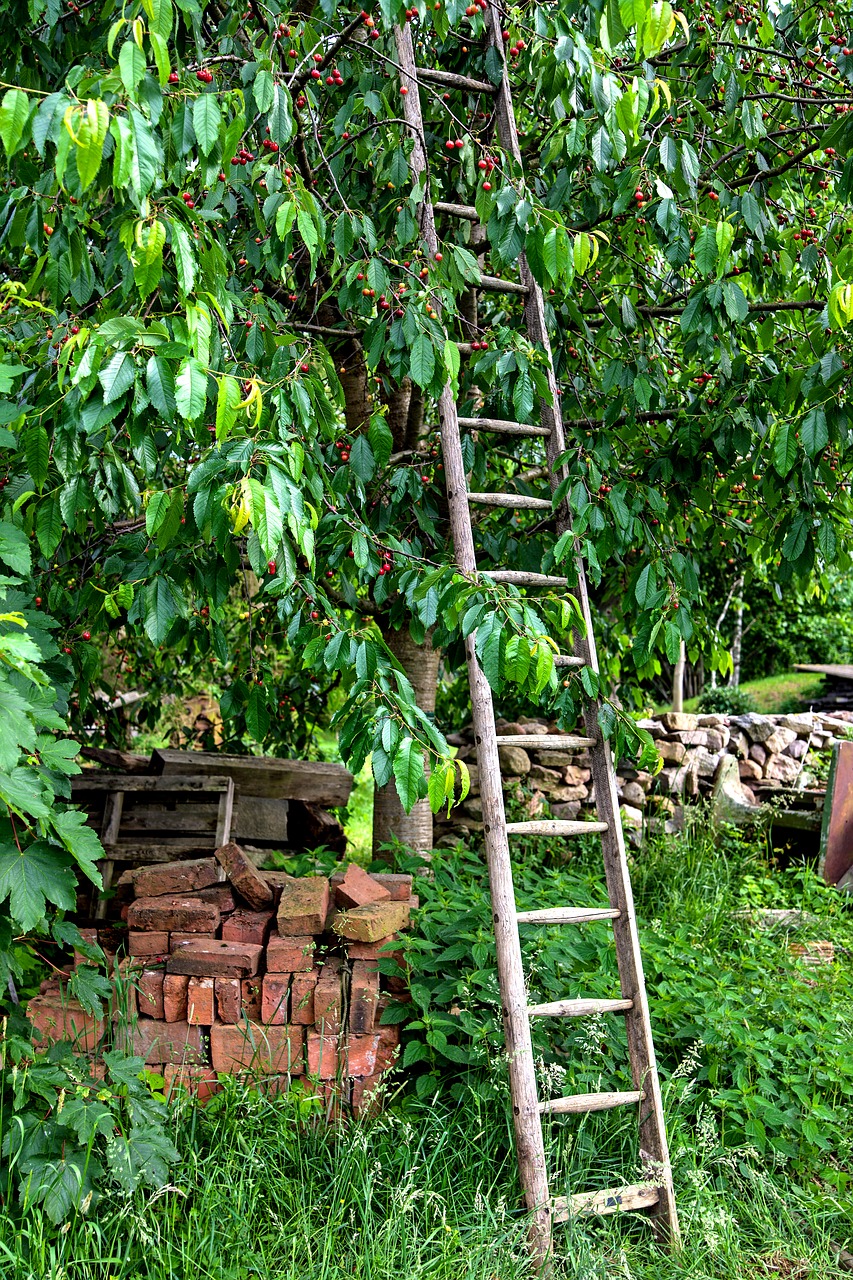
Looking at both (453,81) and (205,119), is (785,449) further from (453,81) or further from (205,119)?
(205,119)

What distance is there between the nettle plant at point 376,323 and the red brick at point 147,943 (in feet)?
2.91

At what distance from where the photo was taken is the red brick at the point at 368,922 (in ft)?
10.9

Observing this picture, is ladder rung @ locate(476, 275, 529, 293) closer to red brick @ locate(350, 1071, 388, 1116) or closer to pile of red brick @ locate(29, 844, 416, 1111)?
pile of red brick @ locate(29, 844, 416, 1111)

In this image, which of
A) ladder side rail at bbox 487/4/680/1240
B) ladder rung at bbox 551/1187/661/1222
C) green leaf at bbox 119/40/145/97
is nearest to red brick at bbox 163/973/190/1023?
ladder rung at bbox 551/1187/661/1222

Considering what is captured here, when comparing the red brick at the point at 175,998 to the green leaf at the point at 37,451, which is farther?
the red brick at the point at 175,998

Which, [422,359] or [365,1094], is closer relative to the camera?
[422,359]

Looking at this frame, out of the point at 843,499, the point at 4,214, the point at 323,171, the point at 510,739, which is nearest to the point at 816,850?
the point at 843,499

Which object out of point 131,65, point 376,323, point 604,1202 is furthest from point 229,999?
point 131,65

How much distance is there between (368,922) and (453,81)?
2811mm

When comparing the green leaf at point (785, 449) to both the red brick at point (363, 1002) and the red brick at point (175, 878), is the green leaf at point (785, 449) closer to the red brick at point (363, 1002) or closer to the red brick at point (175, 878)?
the red brick at point (363, 1002)

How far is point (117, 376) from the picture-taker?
2.00 meters

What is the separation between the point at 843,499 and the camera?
4051 millimetres

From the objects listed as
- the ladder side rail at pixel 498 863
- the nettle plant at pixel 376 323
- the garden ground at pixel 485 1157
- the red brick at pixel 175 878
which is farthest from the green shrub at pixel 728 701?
the ladder side rail at pixel 498 863

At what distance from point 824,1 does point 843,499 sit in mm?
2050
